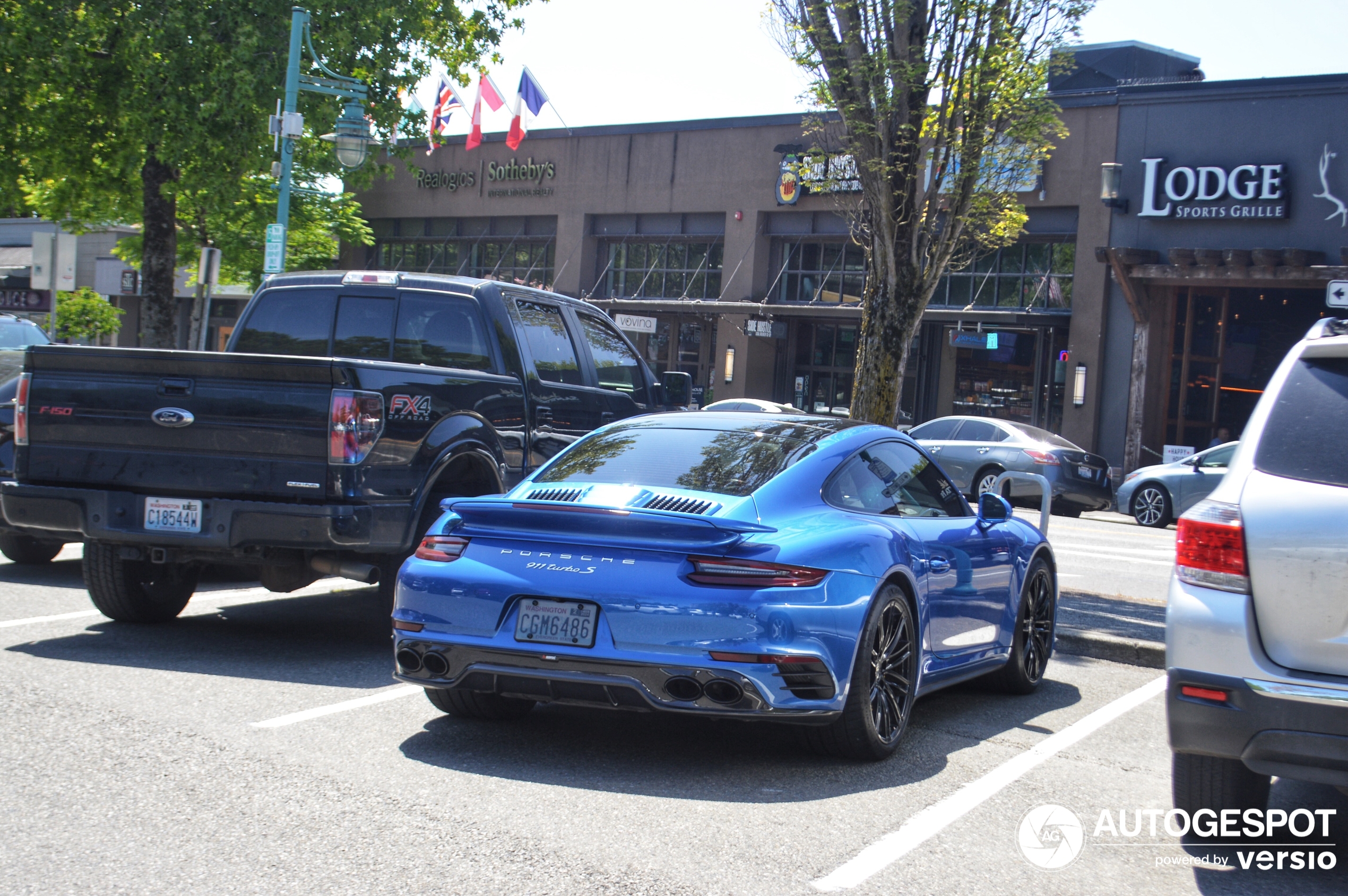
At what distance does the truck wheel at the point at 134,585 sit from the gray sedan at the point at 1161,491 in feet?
50.6

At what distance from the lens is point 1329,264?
84.3ft

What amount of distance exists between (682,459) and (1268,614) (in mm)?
2529

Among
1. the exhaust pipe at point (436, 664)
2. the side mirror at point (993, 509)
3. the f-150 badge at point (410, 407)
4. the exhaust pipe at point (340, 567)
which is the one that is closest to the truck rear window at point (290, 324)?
the f-150 badge at point (410, 407)

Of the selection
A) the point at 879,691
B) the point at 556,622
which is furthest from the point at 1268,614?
the point at 556,622

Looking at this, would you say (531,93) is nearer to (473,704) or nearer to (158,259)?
(158,259)

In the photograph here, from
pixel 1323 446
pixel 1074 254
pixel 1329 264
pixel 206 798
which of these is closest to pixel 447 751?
pixel 206 798

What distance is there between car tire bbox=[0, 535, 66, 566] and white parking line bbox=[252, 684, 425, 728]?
4.82 metres

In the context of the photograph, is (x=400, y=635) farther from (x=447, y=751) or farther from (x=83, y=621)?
(x=83, y=621)

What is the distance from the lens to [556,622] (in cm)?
509

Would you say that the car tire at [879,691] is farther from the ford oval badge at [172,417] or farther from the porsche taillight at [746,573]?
the ford oval badge at [172,417]

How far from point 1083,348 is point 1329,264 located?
5.36 metres

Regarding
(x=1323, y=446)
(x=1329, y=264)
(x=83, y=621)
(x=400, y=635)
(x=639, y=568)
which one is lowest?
(x=83, y=621)

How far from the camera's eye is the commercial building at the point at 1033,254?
26.9m

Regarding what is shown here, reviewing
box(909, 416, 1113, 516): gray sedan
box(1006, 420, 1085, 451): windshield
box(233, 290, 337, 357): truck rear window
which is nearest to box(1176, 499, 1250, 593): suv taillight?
box(233, 290, 337, 357): truck rear window
